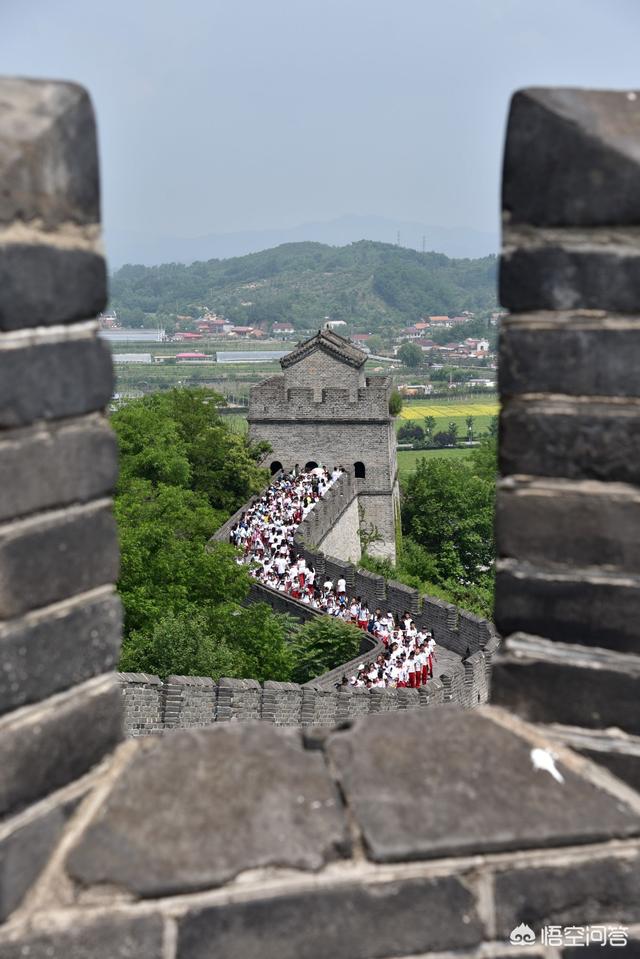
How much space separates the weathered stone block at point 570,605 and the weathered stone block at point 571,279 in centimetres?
66

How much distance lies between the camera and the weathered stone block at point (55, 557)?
266 cm

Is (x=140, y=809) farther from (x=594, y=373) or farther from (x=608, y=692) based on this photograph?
(x=594, y=373)

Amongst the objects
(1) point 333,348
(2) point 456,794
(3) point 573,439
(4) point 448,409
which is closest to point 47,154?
(3) point 573,439

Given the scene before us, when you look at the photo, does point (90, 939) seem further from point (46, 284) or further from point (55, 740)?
point (46, 284)

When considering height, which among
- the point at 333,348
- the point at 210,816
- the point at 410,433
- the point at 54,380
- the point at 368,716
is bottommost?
the point at 410,433

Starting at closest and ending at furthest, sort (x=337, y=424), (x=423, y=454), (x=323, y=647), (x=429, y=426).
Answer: (x=323, y=647)
(x=337, y=424)
(x=423, y=454)
(x=429, y=426)

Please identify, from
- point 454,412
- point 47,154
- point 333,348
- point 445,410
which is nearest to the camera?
point 47,154

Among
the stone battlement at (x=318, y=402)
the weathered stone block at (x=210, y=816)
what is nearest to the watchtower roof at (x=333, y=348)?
the stone battlement at (x=318, y=402)

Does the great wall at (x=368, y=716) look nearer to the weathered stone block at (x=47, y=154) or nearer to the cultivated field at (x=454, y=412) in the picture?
the weathered stone block at (x=47, y=154)

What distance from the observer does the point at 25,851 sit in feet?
8.89

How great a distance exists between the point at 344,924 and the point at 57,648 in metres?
0.92

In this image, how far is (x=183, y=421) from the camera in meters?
41.1

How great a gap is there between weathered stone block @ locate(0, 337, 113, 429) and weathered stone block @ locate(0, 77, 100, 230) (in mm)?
281

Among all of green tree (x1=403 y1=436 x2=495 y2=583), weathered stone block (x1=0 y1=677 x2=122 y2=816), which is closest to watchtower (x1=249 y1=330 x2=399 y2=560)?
green tree (x1=403 y1=436 x2=495 y2=583)
